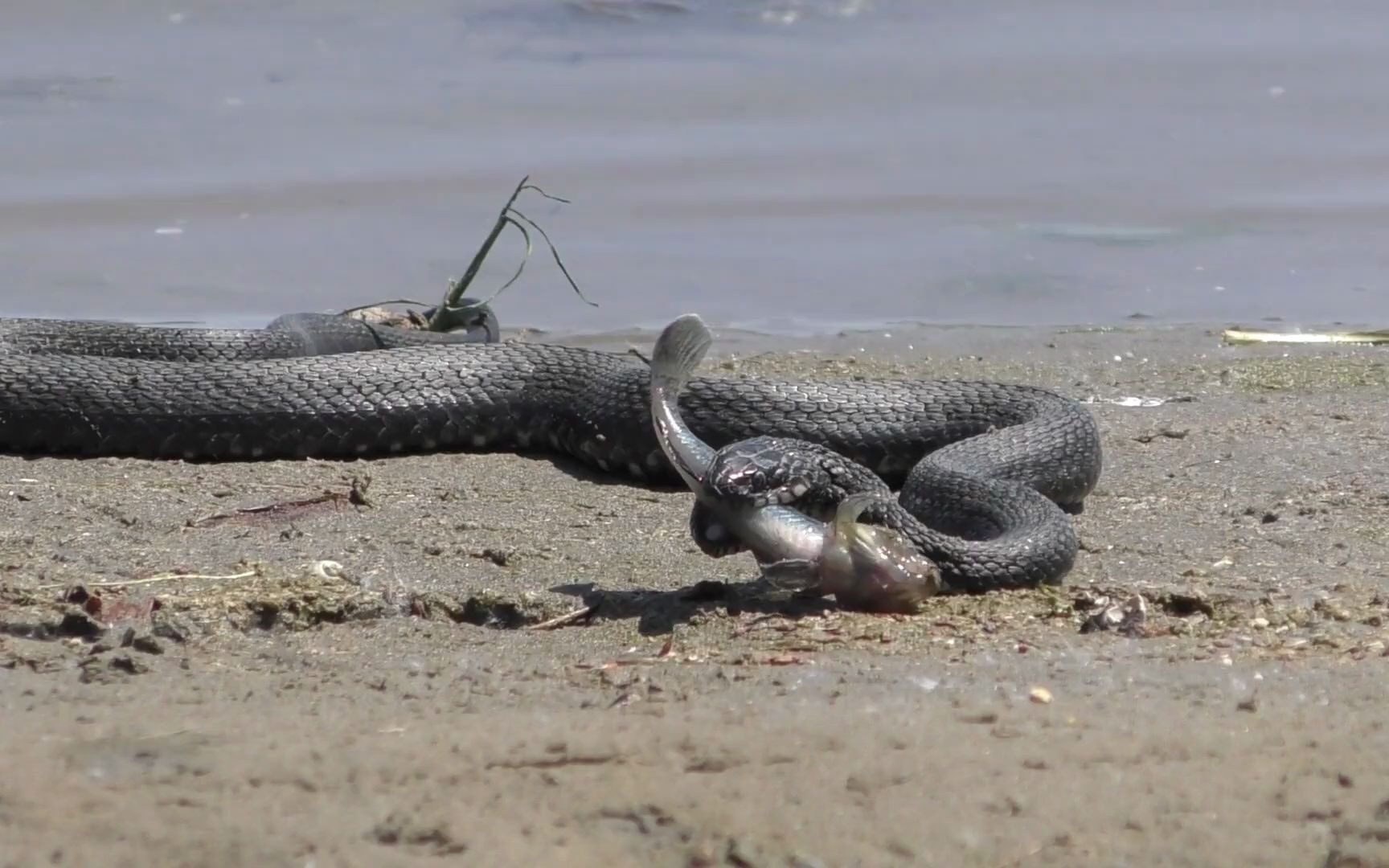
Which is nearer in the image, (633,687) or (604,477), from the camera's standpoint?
(633,687)

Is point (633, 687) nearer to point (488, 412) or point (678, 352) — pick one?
point (678, 352)

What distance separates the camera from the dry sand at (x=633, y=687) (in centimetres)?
344

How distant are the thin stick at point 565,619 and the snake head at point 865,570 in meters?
0.64

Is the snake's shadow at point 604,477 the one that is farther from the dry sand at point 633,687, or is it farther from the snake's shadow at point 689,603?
the snake's shadow at point 689,603

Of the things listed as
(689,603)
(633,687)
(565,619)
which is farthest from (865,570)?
(633,687)

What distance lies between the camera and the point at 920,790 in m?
3.61

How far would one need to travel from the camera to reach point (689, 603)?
17.6ft

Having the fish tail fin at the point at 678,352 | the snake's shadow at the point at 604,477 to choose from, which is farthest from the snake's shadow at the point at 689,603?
the snake's shadow at the point at 604,477

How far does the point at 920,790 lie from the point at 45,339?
693cm

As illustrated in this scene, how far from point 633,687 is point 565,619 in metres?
0.93

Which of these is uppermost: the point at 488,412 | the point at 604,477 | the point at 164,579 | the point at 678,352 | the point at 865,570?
the point at 678,352

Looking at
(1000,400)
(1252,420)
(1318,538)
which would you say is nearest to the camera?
(1318,538)

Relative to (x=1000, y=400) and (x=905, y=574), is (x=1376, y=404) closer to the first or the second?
(x=1000, y=400)

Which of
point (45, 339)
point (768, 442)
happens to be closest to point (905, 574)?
point (768, 442)
